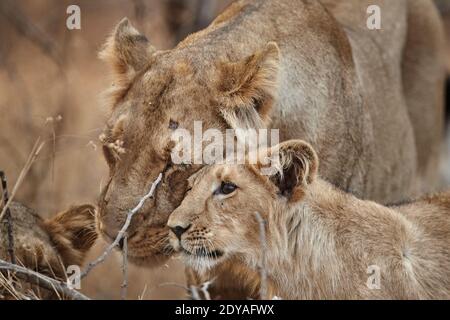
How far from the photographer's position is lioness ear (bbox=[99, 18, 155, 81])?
4.93 m

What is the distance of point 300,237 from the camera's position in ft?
14.1

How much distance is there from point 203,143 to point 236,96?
246 millimetres

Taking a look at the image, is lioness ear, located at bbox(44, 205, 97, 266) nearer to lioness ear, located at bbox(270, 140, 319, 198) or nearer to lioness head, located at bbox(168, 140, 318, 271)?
lioness head, located at bbox(168, 140, 318, 271)

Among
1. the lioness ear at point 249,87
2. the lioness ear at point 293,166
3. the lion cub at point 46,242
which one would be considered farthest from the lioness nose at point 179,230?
the lion cub at point 46,242

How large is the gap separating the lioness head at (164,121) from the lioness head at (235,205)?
8.5 inches

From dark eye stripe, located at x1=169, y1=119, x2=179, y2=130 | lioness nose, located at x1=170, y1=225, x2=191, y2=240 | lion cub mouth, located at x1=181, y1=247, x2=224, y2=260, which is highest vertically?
dark eye stripe, located at x1=169, y1=119, x2=179, y2=130

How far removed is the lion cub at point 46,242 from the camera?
491cm

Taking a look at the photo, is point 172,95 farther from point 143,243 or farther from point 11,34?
point 11,34

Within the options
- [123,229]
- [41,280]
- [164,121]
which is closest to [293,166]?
[164,121]

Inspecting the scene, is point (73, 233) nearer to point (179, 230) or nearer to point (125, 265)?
point (125, 265)

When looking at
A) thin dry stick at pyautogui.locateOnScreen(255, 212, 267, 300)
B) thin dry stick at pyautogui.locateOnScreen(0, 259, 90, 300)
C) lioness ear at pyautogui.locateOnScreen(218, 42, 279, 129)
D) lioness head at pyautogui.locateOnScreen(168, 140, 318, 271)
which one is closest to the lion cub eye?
lioness head at pyautogui.locateOnScreen(168, 140, 318, 271)

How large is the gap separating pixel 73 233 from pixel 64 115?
3.89 metres

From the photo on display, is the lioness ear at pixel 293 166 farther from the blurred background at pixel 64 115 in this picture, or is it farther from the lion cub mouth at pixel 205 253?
the blurred background at pixel 64 115
